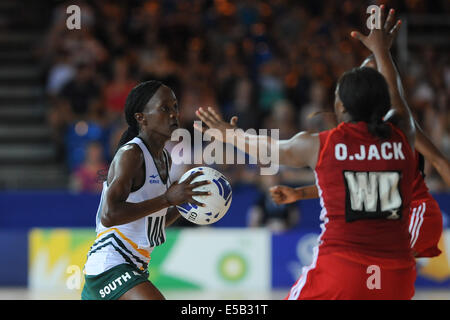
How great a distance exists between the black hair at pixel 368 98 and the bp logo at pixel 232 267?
216 inches

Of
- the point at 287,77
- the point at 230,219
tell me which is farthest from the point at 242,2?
the point at 230,219

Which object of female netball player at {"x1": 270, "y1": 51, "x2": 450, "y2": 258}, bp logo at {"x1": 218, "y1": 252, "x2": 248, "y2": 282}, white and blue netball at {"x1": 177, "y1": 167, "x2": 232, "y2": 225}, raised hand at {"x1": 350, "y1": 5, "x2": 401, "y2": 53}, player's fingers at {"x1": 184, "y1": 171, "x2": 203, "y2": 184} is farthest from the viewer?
bp logo at {"x1": 218, "y1": 252, "x2": 248, "y2": 282}

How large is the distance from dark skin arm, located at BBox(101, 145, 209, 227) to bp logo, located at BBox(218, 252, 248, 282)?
4931 millimetres

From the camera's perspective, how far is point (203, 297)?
830 centimetres

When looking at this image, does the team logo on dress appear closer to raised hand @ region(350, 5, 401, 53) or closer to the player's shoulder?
the player's shoulder

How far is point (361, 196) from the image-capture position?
3.51 meters

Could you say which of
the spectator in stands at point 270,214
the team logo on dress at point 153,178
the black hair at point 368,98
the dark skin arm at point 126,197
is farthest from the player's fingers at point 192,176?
the spectator in stands at point 270,214

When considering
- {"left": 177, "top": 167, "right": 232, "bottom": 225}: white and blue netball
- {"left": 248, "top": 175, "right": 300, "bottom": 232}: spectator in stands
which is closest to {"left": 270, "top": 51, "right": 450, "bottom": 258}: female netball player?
{"left": 177, "top": 167, "right": 232, "bottom": 225}: white and blue netball

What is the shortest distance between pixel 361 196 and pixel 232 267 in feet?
18.2

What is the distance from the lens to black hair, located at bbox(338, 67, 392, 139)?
11.7 feet

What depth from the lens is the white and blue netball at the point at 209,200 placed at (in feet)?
13.7

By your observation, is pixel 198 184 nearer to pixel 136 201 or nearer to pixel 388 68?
pixel 136 201

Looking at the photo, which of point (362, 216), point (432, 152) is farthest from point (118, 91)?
point (362, 216)

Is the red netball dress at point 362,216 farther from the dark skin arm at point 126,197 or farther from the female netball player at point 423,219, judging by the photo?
the female netball player at point 423,219
